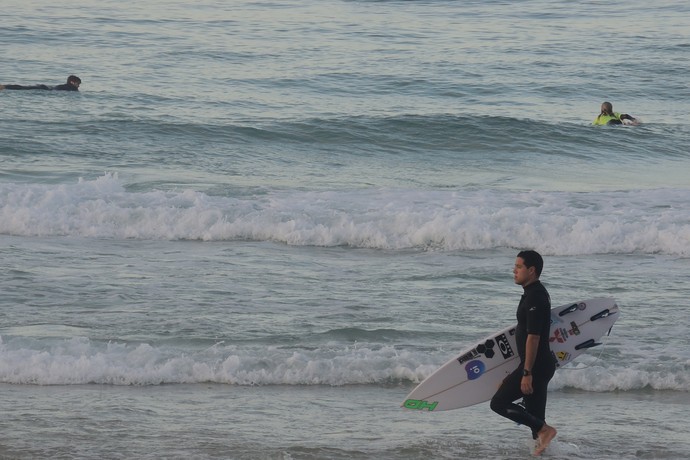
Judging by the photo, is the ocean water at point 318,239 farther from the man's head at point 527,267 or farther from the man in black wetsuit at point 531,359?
the man's head at point 527,267

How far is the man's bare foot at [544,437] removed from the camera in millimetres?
6625

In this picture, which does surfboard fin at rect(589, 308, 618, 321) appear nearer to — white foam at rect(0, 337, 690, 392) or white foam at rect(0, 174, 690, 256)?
white foam at rect(0, 337, 690, 392)

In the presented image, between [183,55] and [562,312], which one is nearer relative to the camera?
[562,312]

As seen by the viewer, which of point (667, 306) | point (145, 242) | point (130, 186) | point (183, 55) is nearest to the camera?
point (667, 306)

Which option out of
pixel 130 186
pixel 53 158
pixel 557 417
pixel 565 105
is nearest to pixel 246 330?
pixel 557 417

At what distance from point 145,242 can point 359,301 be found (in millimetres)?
3860

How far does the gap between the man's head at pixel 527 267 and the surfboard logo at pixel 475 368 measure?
0.80m

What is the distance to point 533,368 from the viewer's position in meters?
6.52

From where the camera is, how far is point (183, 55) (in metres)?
29.1

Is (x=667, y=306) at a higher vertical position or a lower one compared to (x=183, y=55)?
lower

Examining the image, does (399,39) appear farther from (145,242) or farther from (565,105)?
(145,242)

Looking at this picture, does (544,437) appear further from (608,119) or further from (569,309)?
(608,119)

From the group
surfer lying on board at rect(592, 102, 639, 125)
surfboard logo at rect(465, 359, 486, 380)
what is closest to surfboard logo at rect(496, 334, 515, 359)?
surfboard logo at rect(465, 359, 486, 380)

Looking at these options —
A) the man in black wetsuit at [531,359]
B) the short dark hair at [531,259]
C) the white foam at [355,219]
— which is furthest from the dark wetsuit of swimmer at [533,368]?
the white foam at [355,219]
